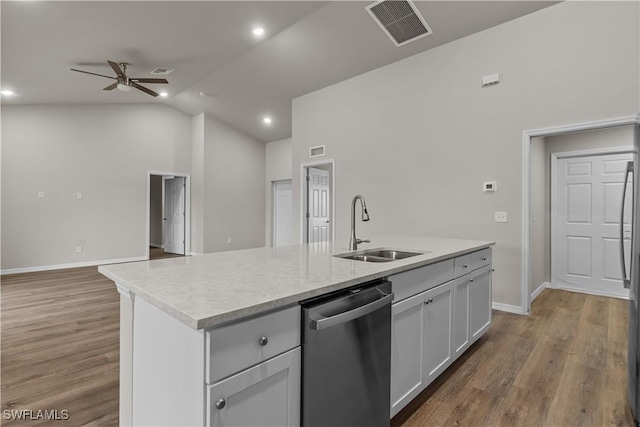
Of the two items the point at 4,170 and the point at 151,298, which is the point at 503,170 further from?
the point at 4,170

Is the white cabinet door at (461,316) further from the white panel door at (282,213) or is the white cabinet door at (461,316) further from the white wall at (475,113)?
the white panel door at (282,213)

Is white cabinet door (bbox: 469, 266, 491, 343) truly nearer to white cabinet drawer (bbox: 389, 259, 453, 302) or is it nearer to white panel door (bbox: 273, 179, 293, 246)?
white cabinet drawer (bbox: 389, 259, 453, 302)

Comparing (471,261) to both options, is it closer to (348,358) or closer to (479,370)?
(479,370)

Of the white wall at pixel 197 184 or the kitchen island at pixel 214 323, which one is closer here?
the kitchen island at pixel 214 323

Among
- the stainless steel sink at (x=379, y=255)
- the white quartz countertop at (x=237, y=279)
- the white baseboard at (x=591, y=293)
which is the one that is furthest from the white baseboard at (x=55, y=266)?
the white baseboard at (x=591, y=293)

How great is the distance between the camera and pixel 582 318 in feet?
11.0

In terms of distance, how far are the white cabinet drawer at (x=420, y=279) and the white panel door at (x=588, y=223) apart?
3447 mm

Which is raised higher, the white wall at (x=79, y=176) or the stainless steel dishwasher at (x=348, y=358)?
the white wall at (x=79, y=176)

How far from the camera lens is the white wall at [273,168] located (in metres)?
8.09

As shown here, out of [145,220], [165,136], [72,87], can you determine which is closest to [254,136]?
[165,136]

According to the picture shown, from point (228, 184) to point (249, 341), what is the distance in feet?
23.7

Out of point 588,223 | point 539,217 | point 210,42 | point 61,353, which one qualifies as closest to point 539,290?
point 539,217

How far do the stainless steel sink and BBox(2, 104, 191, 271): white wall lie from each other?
614 cm

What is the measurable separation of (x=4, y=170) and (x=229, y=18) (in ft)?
15.8
